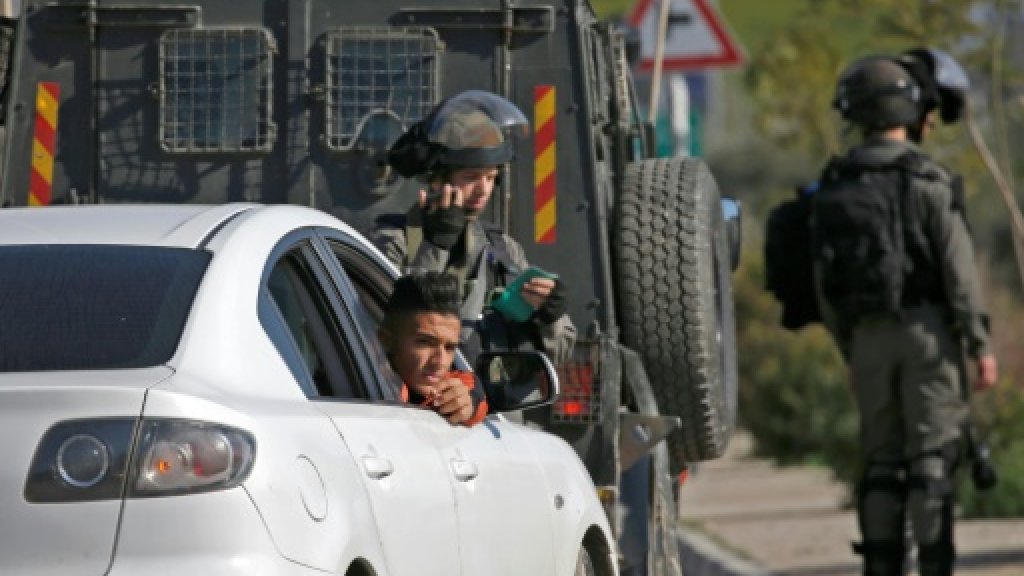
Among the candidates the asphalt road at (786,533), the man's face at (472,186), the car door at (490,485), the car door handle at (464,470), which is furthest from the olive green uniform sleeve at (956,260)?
the car door handle at (464,470)

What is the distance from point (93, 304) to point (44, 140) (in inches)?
159

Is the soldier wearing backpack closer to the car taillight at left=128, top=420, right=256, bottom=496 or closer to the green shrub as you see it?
the green shrub

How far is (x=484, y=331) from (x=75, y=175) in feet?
5.27

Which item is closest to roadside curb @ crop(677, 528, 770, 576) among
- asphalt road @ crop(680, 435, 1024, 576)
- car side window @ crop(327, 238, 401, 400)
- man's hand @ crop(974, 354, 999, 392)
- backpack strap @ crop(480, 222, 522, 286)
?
asphalt road @ crop(680, 435, 1024, 576)

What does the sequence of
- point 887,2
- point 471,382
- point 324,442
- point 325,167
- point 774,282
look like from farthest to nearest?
1. point 887,2
2. point 774,282
3. point 325,167
4. point 471,382
5. point 324,442

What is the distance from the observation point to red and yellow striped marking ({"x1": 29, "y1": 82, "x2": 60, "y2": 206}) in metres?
8.53

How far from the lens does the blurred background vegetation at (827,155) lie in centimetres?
1415

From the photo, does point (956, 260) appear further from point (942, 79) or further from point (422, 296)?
point (422, 296)

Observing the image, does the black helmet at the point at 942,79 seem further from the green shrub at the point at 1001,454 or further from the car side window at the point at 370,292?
the car side window at the point at 370,292

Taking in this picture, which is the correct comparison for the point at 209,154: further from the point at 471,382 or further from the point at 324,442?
the point at 324,442

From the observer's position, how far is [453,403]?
5598 mm

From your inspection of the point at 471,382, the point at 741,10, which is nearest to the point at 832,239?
the point at 471,382

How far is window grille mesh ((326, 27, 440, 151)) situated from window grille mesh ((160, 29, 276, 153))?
0.22 metres

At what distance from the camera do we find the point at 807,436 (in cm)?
1786
